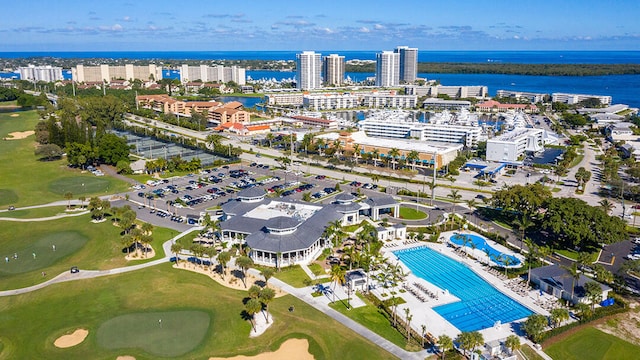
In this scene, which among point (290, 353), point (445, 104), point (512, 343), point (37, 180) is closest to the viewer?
point (512, 343)

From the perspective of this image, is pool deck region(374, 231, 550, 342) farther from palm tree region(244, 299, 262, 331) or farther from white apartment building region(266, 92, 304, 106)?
white apartment building region(266, 92, 304, 106)

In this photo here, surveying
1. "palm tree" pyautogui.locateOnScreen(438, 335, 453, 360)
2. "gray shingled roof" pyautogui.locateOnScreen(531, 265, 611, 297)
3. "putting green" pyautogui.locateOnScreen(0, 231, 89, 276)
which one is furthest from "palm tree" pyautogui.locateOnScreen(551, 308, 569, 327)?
"putting green" pyautogui.locateOnScreen(0, 231, 89, 276)

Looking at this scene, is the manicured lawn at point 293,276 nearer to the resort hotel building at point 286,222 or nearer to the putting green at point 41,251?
the resort hotel building at point 286,222

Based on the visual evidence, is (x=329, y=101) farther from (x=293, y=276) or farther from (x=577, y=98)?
(x=293, y=276)

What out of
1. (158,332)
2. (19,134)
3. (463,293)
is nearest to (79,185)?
(158,332)

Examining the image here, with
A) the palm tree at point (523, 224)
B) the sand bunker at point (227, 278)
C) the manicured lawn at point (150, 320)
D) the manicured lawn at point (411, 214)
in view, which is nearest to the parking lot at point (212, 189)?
the manicured lawn at point (411, 214)

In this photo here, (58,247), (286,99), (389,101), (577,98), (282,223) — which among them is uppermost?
(577,98)

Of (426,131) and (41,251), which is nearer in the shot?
(41,251)
